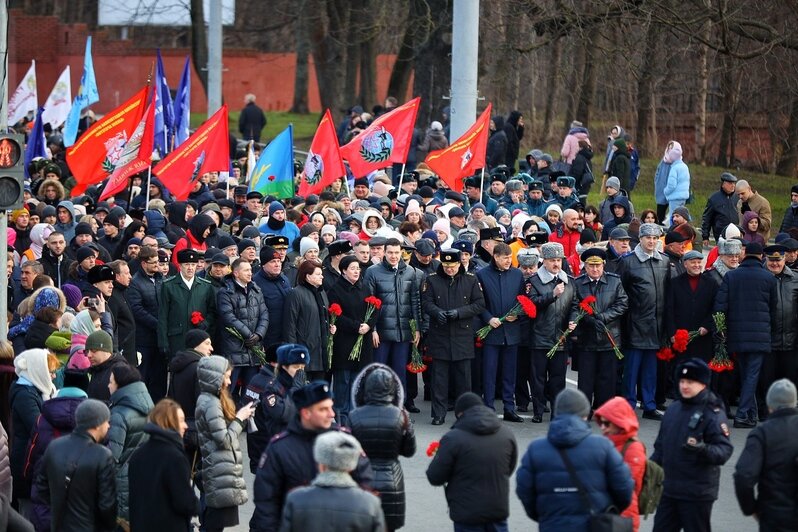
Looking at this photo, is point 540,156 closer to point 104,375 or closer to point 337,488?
point 104,375

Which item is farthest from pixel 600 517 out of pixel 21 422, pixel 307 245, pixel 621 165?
pixel 621 165

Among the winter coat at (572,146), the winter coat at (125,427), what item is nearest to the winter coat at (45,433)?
the winter coat at (125,427)

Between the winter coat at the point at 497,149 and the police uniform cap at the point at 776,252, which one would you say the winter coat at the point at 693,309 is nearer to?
the police uniform cap at the point at 776,252

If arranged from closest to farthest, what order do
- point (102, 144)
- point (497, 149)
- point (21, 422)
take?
point (21, 422) < point (102, 144) < point (497, 149)

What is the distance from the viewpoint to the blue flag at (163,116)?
22797 millimetres

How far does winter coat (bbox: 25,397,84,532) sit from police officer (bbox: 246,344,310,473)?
1.26 meters

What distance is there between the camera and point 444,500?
11812mm

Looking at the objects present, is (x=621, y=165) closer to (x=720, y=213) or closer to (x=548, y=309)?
(x=720, y=213)

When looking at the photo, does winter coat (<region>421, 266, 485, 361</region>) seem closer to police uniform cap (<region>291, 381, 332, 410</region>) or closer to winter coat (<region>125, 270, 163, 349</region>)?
winter coat (<region>125, 270, 163, 349</region>)

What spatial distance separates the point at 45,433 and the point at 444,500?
3431 millimetres

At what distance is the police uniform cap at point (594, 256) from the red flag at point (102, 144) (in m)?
6.76

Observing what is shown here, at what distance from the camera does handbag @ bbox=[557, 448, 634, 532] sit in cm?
811

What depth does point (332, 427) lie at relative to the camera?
8.63 meters

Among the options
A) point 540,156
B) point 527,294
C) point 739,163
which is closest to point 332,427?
point 527,294
